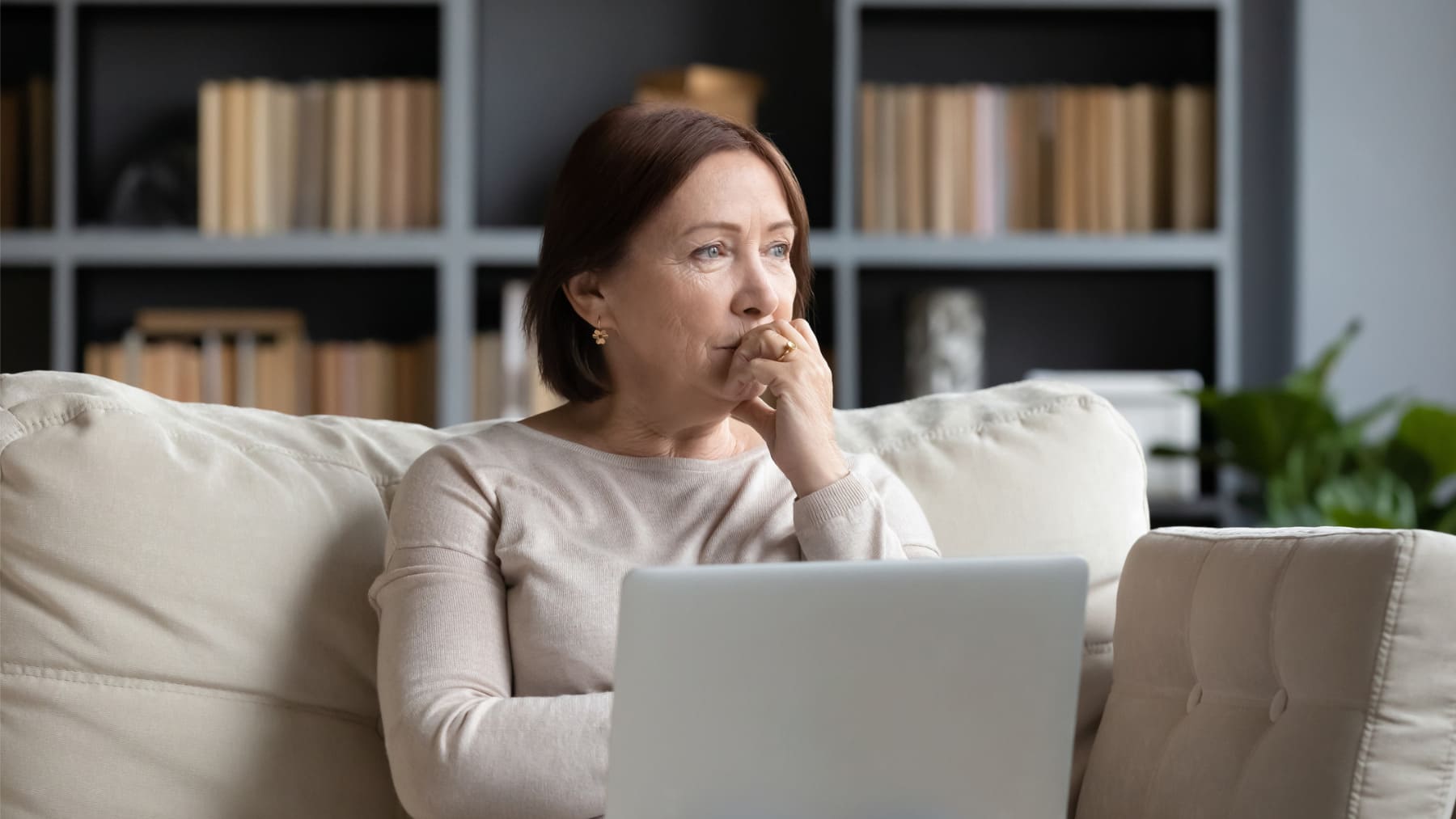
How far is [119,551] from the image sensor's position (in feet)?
4.29

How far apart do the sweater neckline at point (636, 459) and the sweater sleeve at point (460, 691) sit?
0.10 meters

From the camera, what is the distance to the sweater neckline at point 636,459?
1444mm

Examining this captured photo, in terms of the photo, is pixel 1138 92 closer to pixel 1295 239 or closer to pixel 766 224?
pixel 1295 239

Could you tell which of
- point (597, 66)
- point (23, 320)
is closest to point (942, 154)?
point (597, 66)

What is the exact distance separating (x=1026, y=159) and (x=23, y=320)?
2325 mm

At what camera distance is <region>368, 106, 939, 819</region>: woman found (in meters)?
1.31

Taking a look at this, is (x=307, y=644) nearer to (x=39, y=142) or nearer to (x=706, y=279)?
(x=706, y=279)

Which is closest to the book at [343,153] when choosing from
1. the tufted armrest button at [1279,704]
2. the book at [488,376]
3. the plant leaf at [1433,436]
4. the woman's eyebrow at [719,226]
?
the book at [488,376]

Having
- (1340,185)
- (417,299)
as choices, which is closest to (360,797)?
(417,299)

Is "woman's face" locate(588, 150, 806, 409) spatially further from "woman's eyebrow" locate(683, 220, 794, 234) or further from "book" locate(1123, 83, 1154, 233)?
"book" locate(1123, 83, 1154, 233)

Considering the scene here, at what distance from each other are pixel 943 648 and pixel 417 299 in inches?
107

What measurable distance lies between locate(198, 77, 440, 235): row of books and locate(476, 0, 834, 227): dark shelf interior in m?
0.26

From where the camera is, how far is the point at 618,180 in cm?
141

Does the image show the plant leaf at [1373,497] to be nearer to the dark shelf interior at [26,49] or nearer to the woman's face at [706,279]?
the woman's face at [706,279]
